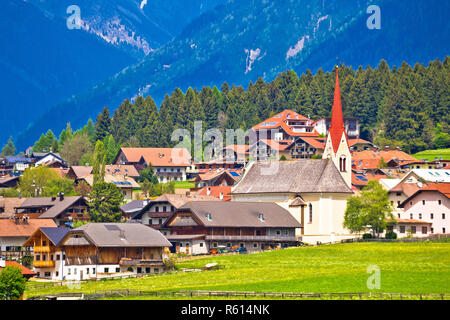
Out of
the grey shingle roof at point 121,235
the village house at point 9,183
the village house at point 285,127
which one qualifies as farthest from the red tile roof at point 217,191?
the village house at point 285,127

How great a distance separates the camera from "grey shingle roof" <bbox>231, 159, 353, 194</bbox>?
10956 centimetres

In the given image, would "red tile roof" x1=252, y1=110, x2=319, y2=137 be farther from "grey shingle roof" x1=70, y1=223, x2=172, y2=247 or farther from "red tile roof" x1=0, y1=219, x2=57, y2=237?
"grey shingle roof" x1=70, y1=223, x2=172, y2=247

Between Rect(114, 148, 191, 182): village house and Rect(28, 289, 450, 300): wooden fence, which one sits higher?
Rect(114, 148, 191, 182): village house

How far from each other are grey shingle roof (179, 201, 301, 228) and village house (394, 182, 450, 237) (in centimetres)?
1166

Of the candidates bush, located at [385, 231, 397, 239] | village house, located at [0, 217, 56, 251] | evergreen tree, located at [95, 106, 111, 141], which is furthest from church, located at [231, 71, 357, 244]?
evergreen tree, located at [95, 106, 111, 141]

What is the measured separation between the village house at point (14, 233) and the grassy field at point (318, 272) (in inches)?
794

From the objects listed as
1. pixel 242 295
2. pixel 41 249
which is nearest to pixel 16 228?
pixel 41 249

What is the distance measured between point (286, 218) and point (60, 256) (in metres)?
30.8

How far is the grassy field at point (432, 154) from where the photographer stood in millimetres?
154250

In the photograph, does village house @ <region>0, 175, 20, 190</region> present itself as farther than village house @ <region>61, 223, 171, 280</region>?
Yes

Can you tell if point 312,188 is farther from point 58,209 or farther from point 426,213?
point 58,209

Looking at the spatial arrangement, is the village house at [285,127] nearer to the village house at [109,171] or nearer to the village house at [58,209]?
the village house at [109,171]

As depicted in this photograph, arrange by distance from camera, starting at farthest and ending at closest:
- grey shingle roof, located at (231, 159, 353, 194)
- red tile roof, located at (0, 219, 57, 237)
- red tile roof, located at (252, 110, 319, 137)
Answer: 1. red tile roof, located at (252, 110, 319, 137)
2. grey shingle roof, located at (231, 159, 353, 194)
3. red tile roof, located at (0, 219, 57, 237)

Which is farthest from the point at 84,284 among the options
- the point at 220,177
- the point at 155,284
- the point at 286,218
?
the point at 220,177
